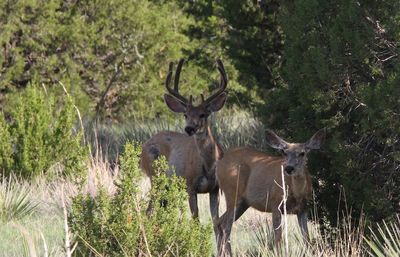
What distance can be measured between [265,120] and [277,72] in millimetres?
538

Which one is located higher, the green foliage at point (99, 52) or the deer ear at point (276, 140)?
the green foliage at point (99, 52)

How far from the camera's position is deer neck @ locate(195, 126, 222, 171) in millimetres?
12922

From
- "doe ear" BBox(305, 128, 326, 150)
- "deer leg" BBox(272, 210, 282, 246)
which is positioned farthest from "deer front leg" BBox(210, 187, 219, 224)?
"doe ear" BBox(305, 128, 326, 150)

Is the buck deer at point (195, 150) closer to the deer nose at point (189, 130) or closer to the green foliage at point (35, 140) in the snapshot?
the deer nose at point (189, 130)

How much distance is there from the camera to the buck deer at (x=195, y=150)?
12844 millimetres

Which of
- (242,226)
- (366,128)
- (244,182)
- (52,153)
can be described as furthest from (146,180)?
(366,128)

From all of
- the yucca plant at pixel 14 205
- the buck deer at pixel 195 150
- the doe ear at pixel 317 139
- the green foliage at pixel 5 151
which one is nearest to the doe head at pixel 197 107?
the buck deer at pixel 195 150

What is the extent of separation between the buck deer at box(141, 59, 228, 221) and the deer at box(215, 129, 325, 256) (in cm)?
66

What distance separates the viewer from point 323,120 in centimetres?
1065

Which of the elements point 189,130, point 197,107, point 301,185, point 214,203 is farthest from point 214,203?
point 301,185

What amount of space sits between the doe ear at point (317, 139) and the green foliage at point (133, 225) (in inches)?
89.2

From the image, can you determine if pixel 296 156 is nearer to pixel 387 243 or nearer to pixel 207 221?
pixel 207 221

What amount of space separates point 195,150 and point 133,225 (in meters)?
5.00

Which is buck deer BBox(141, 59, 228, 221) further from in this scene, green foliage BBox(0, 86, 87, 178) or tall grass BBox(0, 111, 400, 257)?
green foliage BBox(0, 86, 87, 178)
